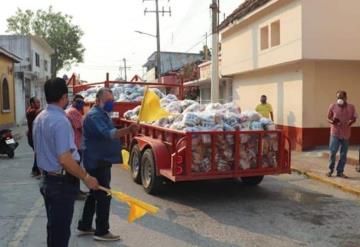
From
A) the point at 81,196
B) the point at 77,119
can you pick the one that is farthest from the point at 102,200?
the point at 81,196

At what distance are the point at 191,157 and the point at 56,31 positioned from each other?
66.5 meters

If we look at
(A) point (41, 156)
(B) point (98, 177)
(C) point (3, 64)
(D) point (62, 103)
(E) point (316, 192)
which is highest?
(C) point (3, 64)

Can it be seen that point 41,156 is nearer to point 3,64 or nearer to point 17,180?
point 17,180

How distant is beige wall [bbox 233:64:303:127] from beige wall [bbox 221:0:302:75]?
1.36 ft

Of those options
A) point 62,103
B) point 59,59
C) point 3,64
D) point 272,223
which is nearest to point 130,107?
point 272,223

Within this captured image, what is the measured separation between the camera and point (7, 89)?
28.2 meters

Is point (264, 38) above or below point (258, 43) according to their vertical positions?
above

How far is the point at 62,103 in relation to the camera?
14.1 ft

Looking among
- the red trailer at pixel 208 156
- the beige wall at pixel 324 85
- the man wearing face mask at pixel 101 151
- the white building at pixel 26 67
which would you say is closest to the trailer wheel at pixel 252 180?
the red trailer at pixel 208 156

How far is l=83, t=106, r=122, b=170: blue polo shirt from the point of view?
611 cm

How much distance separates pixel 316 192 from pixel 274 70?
774 centimetres

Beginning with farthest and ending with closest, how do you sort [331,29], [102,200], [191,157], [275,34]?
1. [275,34]
2. [331,29]
3. [191,157]
4. [102,200]

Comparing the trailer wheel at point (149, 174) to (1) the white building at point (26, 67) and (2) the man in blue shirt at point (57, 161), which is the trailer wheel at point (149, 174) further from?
(1) the white building at point (26, 67)

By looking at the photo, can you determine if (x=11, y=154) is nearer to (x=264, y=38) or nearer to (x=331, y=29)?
(x=264, y=38)
